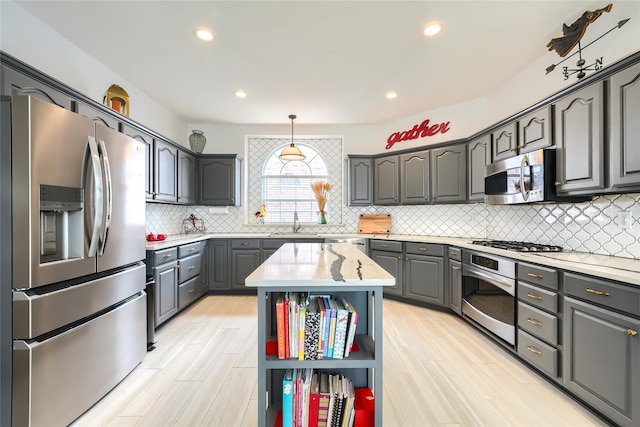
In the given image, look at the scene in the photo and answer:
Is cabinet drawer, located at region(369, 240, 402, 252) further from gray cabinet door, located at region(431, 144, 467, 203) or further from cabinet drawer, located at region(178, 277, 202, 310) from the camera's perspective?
cabinet drawer, located at region(178, 277, 202, 310)

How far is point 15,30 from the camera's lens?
2092 millimetres

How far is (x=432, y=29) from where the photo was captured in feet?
7.76

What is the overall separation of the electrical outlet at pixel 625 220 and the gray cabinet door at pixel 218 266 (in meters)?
4.39

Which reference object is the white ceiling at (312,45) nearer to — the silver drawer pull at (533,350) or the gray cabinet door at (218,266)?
the gray cabinet door at (218,266)

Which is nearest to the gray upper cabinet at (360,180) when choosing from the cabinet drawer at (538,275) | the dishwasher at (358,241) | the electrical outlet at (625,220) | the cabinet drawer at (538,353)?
the dishwasher at (358,241)

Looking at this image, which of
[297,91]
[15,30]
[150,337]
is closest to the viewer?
[15,30]

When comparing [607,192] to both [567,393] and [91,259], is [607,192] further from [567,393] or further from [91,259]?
[91,259]

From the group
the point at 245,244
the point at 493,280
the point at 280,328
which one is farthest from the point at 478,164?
the point at 245,244

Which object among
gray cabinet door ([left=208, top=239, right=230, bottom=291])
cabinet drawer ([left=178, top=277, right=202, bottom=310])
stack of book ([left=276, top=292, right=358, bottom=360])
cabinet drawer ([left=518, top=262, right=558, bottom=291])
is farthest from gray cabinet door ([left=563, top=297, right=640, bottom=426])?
gray cabinet door ([left=208, top=239, right=230, bottom=291])

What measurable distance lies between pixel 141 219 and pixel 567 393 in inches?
137

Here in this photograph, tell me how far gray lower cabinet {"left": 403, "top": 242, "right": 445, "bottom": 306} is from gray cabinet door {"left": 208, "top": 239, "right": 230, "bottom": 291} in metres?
2.69

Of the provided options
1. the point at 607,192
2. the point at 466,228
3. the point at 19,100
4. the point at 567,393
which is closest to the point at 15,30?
the point at 19,100

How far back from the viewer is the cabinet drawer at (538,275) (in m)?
2.01

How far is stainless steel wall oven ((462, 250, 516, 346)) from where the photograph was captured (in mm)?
2445
